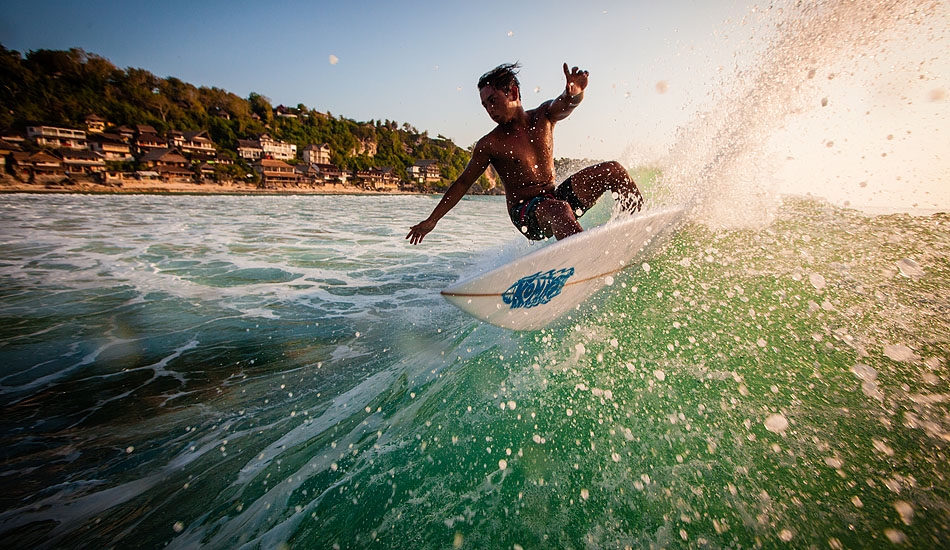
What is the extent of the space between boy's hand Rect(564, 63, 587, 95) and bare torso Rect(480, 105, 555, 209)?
34cm

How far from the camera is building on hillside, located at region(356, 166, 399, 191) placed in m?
88.8

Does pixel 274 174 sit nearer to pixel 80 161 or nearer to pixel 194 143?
pixel 194 143

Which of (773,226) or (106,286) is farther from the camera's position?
(106,286)

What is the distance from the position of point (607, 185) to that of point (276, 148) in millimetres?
100930

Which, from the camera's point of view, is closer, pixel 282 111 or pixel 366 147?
pixel 366 147

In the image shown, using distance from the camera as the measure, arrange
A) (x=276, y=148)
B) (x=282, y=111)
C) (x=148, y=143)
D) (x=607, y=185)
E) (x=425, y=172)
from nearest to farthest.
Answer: (x=607, y=185), (x=148, y=143), (x=276, y=148), (x=425, y=172), (x=282, y=111)

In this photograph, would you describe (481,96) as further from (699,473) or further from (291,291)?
(291,291)

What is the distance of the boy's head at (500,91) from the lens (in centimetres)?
358

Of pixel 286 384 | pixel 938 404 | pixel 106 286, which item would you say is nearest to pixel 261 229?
pixel 106 286

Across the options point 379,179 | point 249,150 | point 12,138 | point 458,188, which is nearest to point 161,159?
point 12,138

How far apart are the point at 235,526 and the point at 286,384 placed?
1393 millimetres

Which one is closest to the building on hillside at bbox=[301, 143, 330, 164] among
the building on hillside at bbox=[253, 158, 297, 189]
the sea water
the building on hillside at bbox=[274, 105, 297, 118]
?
the building on hillside at bbox=[253, 158, 297, 189]

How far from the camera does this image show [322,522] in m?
1.70

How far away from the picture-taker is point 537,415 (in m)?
2.29
